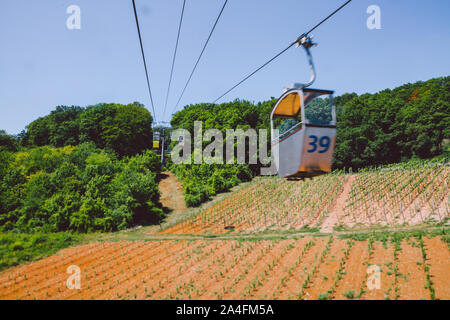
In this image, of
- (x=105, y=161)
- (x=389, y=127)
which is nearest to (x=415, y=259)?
(x=105, y=161)

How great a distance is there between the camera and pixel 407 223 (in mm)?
18594

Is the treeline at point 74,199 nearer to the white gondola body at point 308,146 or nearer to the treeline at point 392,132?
the white gondola body at point 308,146

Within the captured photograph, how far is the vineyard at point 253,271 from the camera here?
10531 millimetres

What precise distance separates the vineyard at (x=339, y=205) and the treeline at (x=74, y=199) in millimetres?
4452

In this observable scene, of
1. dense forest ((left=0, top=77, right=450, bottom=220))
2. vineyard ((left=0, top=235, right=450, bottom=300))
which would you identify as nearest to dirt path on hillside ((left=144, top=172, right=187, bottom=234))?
dense forest ((left=0, top=77, right=450, bottom=220))

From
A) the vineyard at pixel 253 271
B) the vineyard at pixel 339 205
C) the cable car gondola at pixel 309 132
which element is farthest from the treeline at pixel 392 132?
the cable car gondola at pixel 309 132

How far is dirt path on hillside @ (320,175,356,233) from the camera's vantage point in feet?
67.5

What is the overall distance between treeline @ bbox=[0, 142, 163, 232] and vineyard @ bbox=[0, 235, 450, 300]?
245 inches

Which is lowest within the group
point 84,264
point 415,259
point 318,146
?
point 84,264

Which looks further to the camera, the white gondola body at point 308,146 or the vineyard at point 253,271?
the vineyard at point 253,271

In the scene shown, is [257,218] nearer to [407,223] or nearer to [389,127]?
[407,223]

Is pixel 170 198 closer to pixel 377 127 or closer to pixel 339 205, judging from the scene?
pixel 339 205

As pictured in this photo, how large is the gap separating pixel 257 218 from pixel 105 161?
60.6 ft

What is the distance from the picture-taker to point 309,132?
6.48 meters
